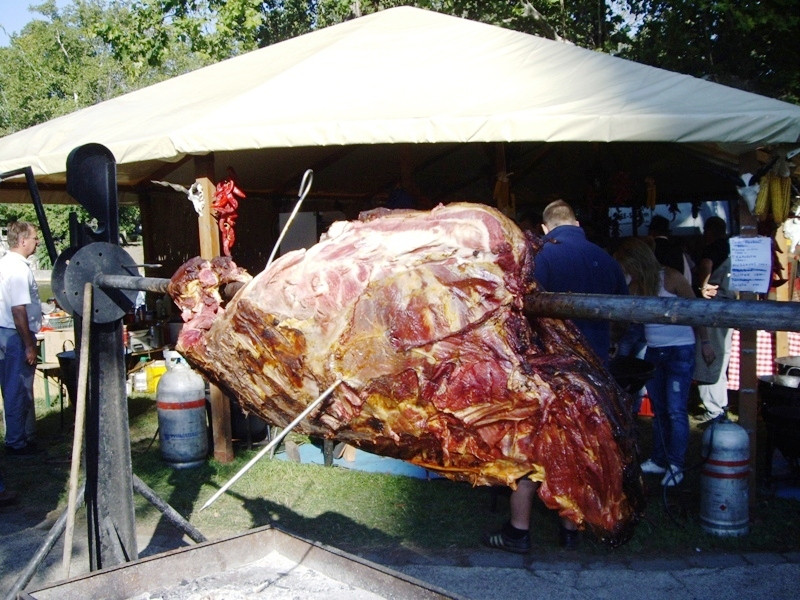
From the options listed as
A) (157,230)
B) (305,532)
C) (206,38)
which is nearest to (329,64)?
(305,532)

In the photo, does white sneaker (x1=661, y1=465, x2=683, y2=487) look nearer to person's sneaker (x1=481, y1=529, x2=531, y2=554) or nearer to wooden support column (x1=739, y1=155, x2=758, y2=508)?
wooden support column (x1=739, y1=155, x2=758, y2=508)

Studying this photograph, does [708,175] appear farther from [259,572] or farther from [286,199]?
[259,572]

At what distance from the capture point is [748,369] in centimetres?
508

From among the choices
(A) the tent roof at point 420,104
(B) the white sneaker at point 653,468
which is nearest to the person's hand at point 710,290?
(B) the white sneaker at point 653,468

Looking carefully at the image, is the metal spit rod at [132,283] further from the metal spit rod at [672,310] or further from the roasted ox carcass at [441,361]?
the metal spit rod at [672,310]

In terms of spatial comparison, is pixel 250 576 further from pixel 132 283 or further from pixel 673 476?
pixel 673 476

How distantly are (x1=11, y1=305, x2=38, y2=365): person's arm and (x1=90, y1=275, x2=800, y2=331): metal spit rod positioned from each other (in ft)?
19.0

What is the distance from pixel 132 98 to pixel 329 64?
268 cm

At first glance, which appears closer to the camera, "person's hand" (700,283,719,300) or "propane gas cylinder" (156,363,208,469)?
"propane gas cylinder" (156,363,208,469)

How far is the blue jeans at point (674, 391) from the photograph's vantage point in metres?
5.53

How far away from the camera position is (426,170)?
9.23 m

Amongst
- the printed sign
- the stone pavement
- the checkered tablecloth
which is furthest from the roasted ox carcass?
the checkered tablecloth

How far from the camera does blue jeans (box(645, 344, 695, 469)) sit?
553 cm

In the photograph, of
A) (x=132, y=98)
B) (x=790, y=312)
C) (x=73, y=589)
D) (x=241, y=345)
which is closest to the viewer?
(x=790, y=312)
